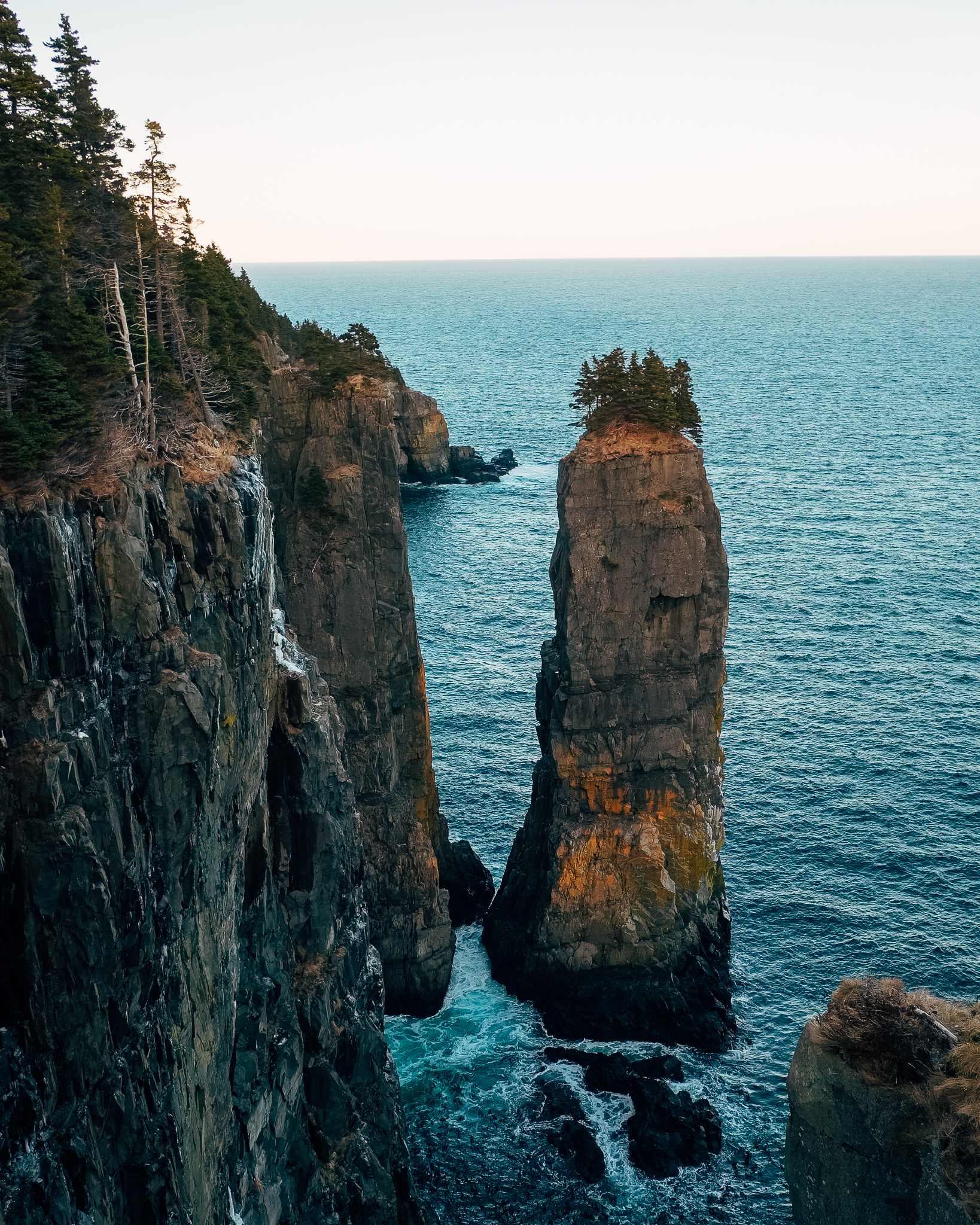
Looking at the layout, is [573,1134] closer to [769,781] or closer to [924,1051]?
[924,1051]

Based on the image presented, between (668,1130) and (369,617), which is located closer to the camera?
(668,1130)

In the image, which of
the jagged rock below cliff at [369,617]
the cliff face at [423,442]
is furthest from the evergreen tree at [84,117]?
the cliff face at [423,442]

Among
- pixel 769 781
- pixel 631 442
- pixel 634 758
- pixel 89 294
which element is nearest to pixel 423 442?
pixel 769 781

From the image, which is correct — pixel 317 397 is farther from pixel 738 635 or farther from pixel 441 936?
pixel 738 635

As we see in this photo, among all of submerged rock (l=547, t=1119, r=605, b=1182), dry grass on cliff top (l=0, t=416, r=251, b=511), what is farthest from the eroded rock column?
dry grass on cliff top (l=0, t=416, r=251, b=511)

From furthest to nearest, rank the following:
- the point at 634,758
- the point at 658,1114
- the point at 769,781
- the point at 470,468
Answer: the point at 470,468
the point at 769,781
the point at 634,758
the point at 658,1114

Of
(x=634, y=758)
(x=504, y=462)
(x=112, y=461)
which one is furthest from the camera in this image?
(x=504, y=462)
